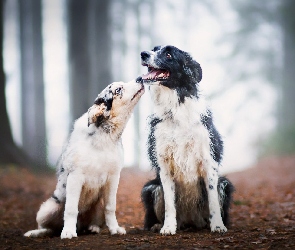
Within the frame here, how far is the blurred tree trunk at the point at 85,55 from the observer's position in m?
15.1

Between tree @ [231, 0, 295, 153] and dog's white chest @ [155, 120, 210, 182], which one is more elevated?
tree @ [231, 0, 295, 153]

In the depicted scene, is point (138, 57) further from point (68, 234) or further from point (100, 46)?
point (68, 234)

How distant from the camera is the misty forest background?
53.1ft

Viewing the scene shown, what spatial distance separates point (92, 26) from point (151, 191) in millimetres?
12465

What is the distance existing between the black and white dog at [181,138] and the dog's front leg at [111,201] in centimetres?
57

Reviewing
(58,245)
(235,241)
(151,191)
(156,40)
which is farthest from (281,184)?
(156,40)

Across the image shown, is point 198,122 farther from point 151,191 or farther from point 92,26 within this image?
point 92,26

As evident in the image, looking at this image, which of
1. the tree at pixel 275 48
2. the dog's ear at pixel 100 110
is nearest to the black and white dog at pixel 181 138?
the dog's ear at pixel 100 110

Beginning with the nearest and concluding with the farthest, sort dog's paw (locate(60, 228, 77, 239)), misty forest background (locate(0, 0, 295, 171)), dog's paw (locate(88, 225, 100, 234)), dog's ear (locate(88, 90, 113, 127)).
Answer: dog's paw (locate(60, 228, 77, 239)), dog's ear (locate(88, 90, 113, 127)), dog's paw (locate(88, 225, 100, 234)), misty forest background (locate(0, 0, 295, 171))

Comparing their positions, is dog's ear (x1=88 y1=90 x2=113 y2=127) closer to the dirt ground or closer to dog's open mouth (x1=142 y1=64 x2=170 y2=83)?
dog's open mouth (x1=142 y1=64 x2=170 y2=83)

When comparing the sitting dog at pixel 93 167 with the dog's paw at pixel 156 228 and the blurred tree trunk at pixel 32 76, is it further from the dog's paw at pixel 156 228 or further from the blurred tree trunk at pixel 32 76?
the blurred tree trunk at pixel 32 76

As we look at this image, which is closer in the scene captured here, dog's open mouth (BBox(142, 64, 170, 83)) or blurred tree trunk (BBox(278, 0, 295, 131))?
dog's open mouth (BBox(142, 64, 170, 83))

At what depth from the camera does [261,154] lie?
20297 millimetres

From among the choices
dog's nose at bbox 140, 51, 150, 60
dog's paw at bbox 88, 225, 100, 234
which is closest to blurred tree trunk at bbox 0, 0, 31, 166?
dog's paw at bbox 88, 225, 100, 234
